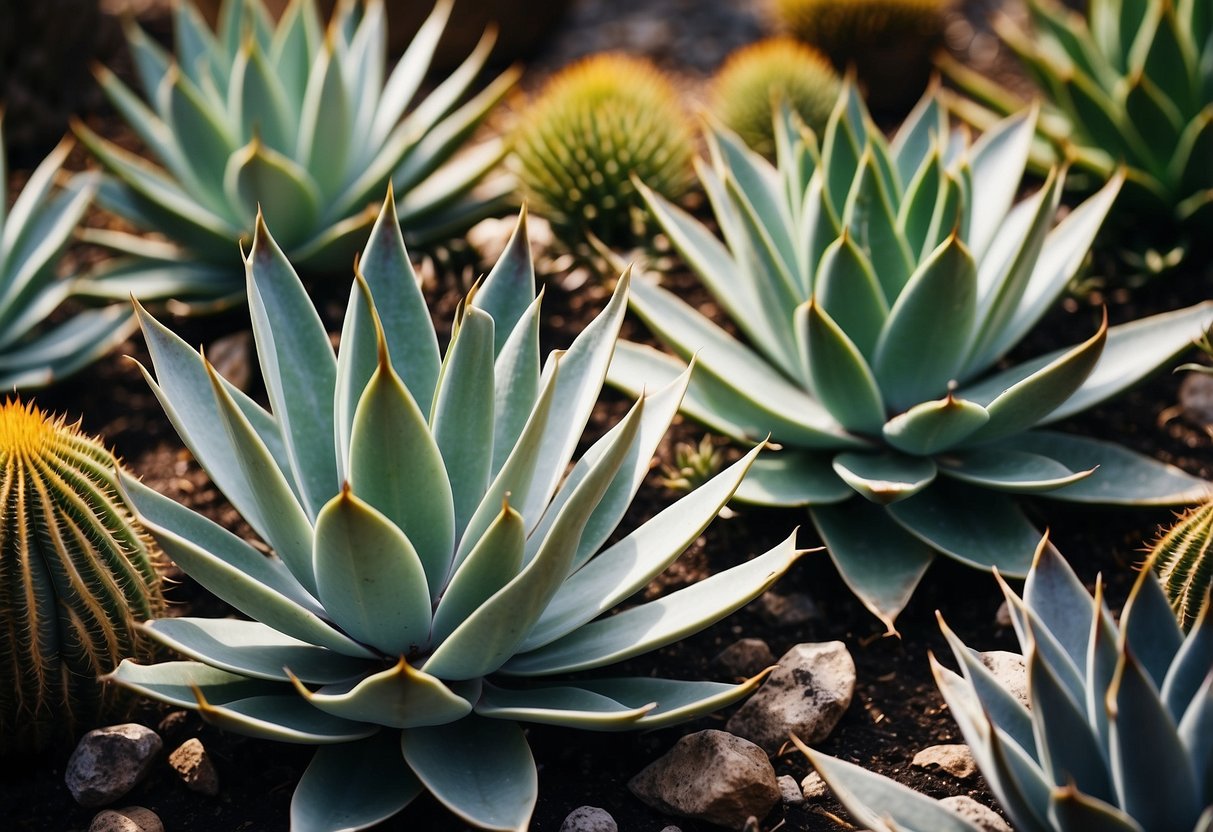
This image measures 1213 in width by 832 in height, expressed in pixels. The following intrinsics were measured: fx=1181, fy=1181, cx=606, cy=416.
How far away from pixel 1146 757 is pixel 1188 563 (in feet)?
2.08

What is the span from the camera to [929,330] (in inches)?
107

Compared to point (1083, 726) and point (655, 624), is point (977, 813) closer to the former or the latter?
point (1083, 726)

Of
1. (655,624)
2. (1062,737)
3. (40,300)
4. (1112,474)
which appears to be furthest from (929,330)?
(40,300)

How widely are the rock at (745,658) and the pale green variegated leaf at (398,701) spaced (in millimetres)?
722

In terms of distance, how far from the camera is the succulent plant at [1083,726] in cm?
176

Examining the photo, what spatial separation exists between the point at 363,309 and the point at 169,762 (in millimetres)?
1007

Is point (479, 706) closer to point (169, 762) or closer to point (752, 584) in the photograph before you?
point (752, 584)

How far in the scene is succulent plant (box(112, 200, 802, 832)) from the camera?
2006 mm

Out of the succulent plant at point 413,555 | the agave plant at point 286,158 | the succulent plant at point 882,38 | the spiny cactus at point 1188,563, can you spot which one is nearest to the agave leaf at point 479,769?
the succulent plant at point 413,555

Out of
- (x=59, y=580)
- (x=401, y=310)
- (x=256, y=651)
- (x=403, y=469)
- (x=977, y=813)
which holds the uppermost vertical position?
(x=401, y=310)

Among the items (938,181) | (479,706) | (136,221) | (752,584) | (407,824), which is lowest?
(407,824)

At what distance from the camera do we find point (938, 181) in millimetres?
2973

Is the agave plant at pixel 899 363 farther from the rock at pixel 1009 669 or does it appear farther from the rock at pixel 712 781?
the rock at pixel 712 781

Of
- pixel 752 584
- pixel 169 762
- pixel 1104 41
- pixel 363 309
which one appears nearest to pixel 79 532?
pixel 169 762
